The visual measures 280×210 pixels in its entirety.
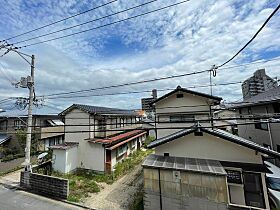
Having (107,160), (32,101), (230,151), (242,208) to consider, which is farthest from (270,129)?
(32,101)

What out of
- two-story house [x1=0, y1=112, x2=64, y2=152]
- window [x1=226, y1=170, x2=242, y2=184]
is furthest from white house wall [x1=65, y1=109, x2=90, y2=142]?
window [x1=226, y1=170, x2=242, y2=184]

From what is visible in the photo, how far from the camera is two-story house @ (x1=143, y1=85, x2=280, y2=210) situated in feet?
27.9

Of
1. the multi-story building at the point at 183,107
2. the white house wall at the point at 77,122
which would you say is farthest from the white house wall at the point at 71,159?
the multi-story building at the point at 183,107

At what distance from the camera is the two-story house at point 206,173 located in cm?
851

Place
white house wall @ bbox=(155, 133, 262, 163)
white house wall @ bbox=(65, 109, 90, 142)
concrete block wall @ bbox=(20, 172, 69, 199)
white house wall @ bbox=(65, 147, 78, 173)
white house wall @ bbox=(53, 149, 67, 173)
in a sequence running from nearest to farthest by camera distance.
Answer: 1. white house wall @ bbox=(155, 133, 262, 163)
2. concrete block wall @ bbox=(20, 172, 69, 199)
3. white house wall @ bbox=(53, 149, 67, 173)
4. white house wall @ bbox=(65, 147, 78, 173)
5. white house wall @ bbox=(65, 109, 90, 142)

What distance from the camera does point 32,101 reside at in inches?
570

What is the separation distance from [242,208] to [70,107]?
1710cm

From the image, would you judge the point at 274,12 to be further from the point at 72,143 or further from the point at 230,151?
the point at 72,143

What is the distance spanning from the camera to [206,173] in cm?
859

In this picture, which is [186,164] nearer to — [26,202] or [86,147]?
[26,202]

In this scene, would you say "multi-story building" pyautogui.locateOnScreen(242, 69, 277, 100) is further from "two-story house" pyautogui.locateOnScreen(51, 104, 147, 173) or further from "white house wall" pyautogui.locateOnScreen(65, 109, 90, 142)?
"white house wall" pyautogui.locateOnScreen(65, 109, 90, 142)

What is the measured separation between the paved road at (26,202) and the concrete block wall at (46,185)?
469 millimetres

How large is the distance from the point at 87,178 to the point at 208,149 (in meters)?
11.1

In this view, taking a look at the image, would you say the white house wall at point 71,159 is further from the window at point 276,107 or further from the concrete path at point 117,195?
the window at point 276,107
